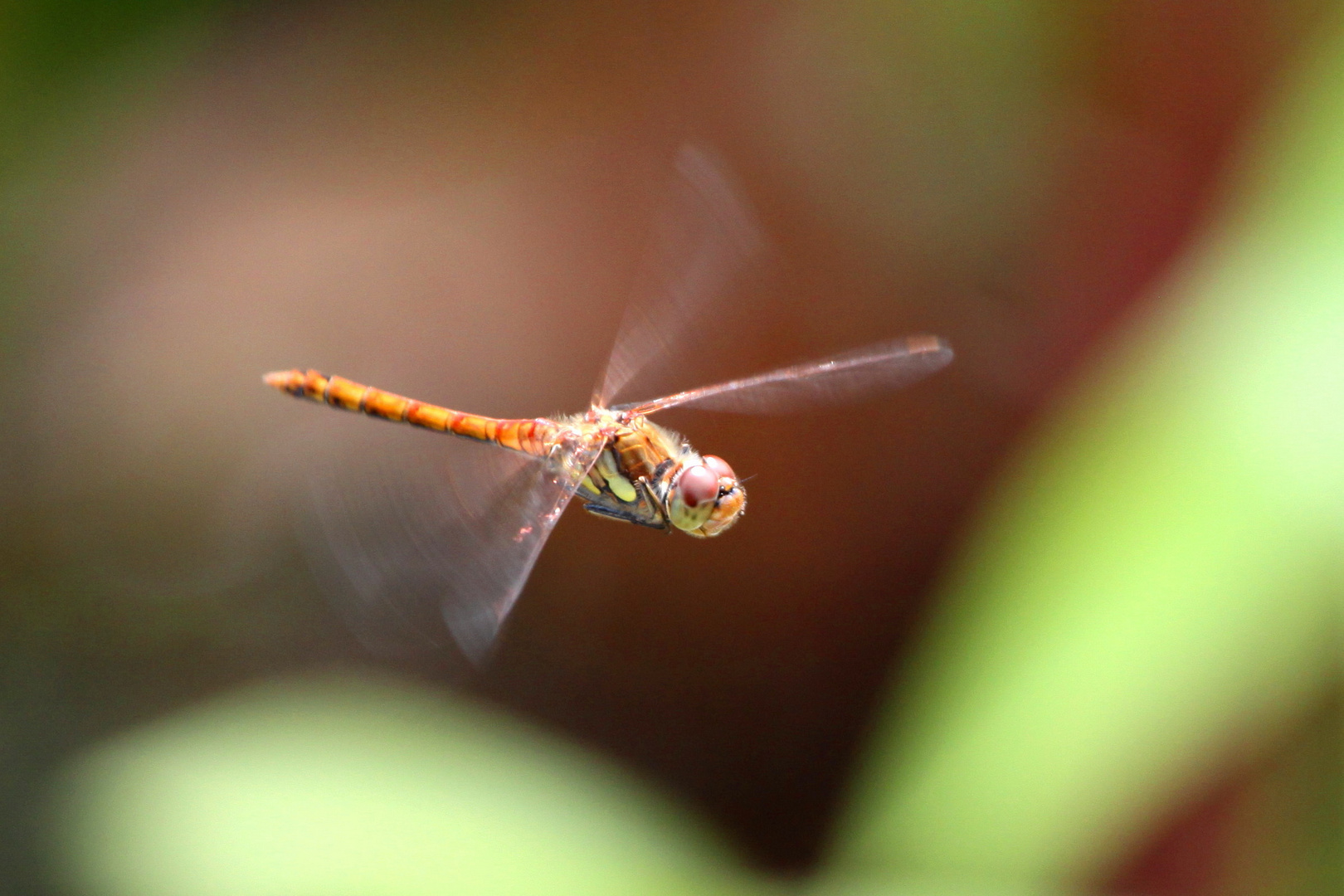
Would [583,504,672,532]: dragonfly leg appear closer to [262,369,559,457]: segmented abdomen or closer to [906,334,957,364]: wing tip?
[262,369,559,457]: segmented abdomen

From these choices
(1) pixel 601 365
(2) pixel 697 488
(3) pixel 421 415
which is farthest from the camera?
(1) pixel 601 365

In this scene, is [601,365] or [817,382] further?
[601,365]

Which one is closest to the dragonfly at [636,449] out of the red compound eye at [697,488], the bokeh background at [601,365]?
the red compound eye at [697,488]

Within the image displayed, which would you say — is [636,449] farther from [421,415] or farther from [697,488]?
[421,415]

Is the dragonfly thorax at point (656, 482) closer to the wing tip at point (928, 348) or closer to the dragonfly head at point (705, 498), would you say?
the dragonfly head at point (705, 498)

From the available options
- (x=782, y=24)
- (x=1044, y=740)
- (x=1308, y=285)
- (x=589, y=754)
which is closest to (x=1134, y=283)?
(x=1308, y=285)

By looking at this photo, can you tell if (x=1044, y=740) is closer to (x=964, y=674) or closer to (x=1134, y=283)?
A: (x=964, y=674)

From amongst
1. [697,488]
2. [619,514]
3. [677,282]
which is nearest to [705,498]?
[697,488]
